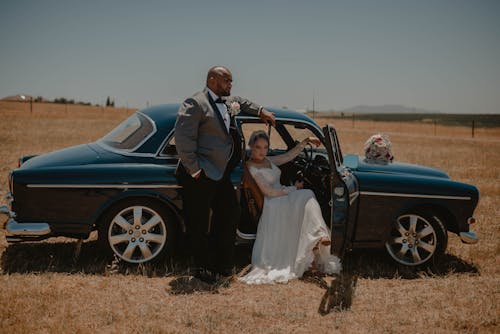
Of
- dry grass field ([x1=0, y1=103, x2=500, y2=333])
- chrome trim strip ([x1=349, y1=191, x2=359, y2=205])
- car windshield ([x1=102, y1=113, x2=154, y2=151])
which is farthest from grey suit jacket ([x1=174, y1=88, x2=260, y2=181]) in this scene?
chrome trim strip ([x1=349, y1=191, x2=359, y2=205])

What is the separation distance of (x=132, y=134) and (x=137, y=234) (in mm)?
1055

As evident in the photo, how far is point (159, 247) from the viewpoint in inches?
180

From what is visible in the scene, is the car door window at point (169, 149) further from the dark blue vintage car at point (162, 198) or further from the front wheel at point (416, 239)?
the front wheel at point (416, 239)

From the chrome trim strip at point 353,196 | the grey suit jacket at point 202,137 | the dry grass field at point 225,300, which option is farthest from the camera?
the chrome trim strip at point 353,196

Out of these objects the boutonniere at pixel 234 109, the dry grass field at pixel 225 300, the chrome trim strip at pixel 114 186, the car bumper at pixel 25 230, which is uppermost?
the boutonniere at pixel 234 109

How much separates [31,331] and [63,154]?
1.96 m

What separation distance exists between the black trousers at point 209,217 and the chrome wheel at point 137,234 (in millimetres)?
309

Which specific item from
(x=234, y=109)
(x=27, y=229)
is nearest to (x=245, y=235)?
(x=234, y=109)

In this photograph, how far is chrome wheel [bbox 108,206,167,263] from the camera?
4.48 meters

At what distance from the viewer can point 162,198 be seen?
14.7 ft

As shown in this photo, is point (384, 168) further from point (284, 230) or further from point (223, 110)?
point (223, 110)

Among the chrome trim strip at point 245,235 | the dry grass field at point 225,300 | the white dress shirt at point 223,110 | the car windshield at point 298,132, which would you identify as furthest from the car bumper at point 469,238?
the white dress shirt at point 223,110

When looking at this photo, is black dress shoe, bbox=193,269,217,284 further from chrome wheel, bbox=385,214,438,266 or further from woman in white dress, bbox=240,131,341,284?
chrome wheel, bbox=385,214,438,266

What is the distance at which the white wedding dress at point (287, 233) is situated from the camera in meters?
4.62
